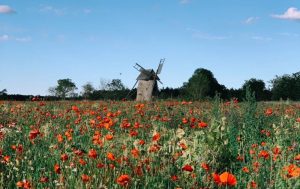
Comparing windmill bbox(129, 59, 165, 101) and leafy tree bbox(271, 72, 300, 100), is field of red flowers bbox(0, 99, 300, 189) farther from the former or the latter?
leafy tree bbox(271, 72, 300, 100)

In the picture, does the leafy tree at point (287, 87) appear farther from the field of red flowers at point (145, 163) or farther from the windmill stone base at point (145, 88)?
the field of red flowers at point (145, 163)

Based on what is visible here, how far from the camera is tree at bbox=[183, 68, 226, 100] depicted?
84.0 metres

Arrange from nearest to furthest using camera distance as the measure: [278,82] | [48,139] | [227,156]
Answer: [227,156]
[48,139]
[278,82]

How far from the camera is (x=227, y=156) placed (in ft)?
22.7

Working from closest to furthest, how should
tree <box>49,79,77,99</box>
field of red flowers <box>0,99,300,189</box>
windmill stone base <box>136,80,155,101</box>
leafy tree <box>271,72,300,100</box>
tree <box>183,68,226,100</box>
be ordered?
1. field of red flowers <box>0,99,300,189</box>
2. windmill stone base <box>136,80,155,101</box>
3. tree <box>183,68,226,100</box>
4. leafy tree <box>271,72,300,100</box>
5. tree <box>49,79,77,99</box>

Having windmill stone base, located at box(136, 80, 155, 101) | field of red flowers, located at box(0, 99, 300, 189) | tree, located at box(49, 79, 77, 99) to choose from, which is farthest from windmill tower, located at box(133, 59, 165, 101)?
tree, located at box(49, 79, 77, 99)

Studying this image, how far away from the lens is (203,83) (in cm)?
A: 8762

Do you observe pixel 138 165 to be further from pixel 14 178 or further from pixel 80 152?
pixel 14 178

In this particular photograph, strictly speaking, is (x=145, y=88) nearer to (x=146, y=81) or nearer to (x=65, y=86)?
(x=146, y=81)

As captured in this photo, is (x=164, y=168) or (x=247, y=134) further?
(x=247, y=134)

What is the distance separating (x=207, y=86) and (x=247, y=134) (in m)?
80.2

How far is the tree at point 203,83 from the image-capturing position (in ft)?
276

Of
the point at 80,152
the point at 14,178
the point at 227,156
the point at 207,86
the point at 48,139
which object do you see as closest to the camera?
the point at 80,152

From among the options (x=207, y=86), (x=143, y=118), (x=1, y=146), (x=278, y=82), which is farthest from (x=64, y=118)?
(x=278, y=82)
